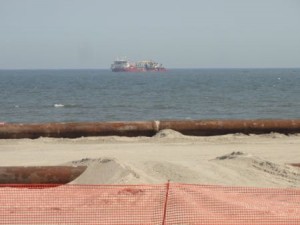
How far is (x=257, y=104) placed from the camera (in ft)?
144

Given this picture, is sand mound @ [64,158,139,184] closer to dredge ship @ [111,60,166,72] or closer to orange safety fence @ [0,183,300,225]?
orange safety fence @ [0,183,300,225]

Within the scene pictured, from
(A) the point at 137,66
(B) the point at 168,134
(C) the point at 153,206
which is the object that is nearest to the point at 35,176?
(C) the point at 153,206

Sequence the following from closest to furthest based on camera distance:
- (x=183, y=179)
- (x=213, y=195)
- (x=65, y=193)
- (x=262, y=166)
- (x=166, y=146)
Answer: (x=213, y=195)
(x=65, y=193)
(x=183, y=179)
(x=262, y=166)
(x=166, y=146)

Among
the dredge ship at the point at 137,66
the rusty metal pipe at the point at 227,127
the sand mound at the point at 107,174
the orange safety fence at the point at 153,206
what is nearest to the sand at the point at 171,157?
the sand mound at the point at 107,174

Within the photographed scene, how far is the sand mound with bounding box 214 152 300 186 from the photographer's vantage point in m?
10.2

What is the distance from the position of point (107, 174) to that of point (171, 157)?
10.5 feet

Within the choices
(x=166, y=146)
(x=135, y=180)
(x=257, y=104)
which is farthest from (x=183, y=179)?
(x=257, y=104)

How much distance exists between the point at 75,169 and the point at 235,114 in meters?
27.0

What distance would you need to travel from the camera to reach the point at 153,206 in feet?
24.8

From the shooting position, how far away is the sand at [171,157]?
9711 mm

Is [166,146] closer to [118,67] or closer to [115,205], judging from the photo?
[115,205]

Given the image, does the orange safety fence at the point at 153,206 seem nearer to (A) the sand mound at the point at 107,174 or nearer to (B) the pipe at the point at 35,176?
(A) the sand mound at the point at 107,174

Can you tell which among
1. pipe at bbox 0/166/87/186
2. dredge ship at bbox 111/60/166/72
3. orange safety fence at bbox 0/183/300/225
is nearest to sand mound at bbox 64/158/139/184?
pipe at bbox 0/166/87/186

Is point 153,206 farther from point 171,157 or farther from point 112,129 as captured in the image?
point 112,129
